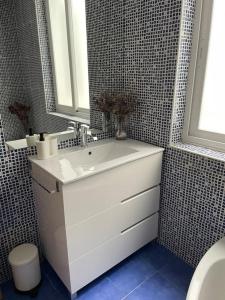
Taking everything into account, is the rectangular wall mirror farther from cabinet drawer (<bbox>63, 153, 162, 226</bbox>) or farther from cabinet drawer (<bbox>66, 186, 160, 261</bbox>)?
cabinet drawer (<bbox>66, 186, 160, 261</bbox>)

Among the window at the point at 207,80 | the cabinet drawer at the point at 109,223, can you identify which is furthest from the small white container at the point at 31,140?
the window at the point at 207,80

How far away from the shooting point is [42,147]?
4.49 feet

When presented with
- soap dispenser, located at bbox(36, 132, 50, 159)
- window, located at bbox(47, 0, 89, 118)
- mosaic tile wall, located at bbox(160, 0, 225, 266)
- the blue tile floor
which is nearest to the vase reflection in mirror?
window, located at bbox(47, 0, 89, 118)

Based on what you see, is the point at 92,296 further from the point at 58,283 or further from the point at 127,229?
the point at 127,229

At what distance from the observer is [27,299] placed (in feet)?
4.73

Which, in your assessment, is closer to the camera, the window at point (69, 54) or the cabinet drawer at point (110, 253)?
the cabinet drawer at point (110, 253)

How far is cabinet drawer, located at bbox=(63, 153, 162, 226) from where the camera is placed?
4.02 feet

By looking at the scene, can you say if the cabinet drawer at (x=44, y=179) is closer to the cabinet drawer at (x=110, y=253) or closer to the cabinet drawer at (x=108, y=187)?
the cabinet drawer at (x=108, y=187)

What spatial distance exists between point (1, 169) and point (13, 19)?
860mm

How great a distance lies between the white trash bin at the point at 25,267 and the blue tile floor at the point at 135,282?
0.29 ft

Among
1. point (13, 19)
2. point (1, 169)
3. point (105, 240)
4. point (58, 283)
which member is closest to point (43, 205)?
point (1, 169)

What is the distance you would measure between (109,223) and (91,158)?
48 cm

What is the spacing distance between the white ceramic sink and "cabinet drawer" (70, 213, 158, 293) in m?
0.55

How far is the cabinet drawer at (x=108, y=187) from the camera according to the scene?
1.23m
